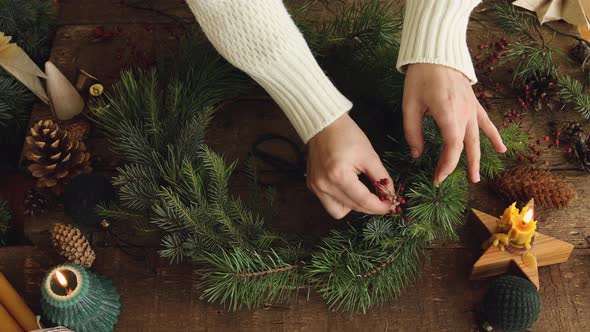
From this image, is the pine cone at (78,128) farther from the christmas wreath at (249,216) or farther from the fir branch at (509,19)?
the fir branch at (509,19)

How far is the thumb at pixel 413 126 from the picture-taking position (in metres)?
0.89

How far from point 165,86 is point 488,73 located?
0.59 meters

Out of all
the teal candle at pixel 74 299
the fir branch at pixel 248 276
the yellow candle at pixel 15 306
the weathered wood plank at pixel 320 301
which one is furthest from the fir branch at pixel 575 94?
the yellow candle at pixel 15 306

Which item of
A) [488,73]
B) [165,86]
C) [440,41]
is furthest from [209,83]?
[488,73]

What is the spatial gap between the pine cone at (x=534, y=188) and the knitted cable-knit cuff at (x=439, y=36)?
0.71ft

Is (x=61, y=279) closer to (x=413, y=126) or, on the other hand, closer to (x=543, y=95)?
(x=413, y=126)

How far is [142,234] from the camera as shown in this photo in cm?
102

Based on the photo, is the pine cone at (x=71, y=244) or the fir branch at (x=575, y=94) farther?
the fir branch at (x=575, y=94)

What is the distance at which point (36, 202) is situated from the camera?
1.03 metres

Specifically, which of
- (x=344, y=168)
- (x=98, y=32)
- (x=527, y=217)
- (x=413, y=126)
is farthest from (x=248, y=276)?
(x=98, y=32)

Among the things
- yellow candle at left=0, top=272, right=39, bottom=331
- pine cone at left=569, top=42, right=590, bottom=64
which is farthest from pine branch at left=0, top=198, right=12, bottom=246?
pine cone at left=569, top=42, right=590, bottom=64

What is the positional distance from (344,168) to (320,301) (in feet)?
0.82

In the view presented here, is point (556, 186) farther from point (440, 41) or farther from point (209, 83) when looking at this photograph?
point (209, 83)

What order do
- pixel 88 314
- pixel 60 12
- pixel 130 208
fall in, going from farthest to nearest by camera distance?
pixel 60 12 → pixel 130 208 → pixel 88 314
